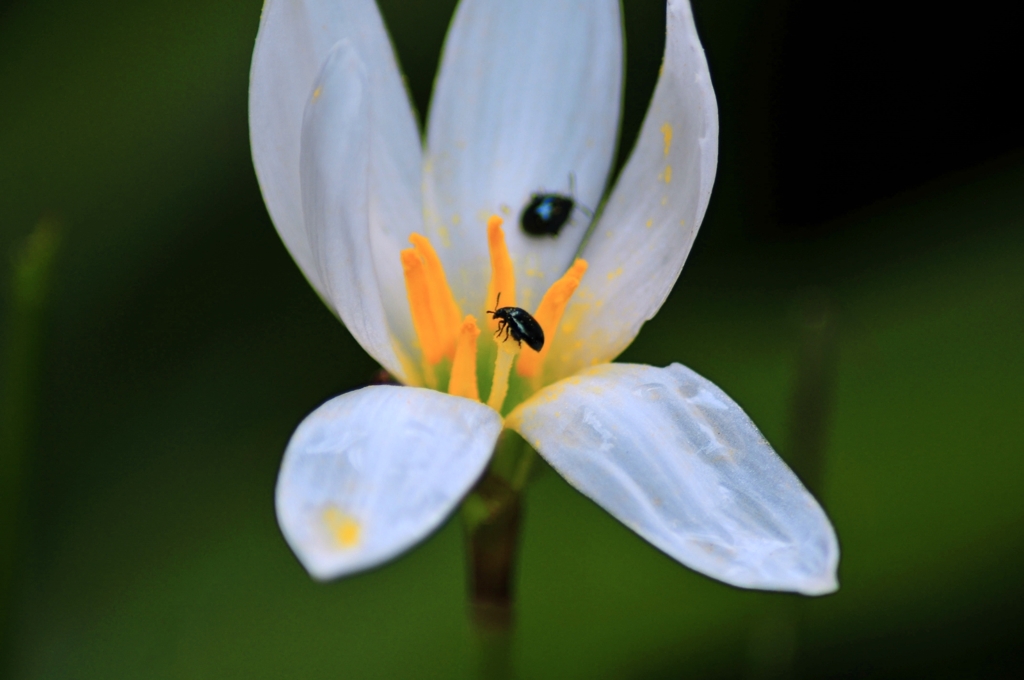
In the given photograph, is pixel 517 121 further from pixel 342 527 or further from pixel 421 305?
pixel 342 527

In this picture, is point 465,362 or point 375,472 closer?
point 375,472

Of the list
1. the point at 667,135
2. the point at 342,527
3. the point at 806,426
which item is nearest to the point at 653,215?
the point at 667,135

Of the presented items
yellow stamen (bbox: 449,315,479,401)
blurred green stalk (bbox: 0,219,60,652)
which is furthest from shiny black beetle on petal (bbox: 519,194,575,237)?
blurred green stalk (bbox: 0,219,60,652)

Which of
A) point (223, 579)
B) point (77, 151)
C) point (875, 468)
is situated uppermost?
point (77, 151)

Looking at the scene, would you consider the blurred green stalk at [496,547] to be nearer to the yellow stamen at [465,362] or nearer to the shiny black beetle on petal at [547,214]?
the yellow stamen at [465,362]

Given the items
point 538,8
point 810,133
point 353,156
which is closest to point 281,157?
point 353,156

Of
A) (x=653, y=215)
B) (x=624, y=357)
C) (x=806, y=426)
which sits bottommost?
(x=624, y=357)

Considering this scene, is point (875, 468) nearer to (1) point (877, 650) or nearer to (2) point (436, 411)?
(1) point (877, 650)

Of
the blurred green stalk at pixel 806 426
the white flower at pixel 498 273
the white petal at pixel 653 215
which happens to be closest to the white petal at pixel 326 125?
the white flower at pixel 498 273
